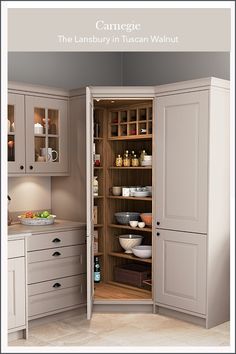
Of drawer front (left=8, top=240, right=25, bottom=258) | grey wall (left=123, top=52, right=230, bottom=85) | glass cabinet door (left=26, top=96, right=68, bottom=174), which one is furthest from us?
grey wall (left=123, top=52, right=230, bottom=85)

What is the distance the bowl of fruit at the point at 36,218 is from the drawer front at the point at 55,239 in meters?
0.21

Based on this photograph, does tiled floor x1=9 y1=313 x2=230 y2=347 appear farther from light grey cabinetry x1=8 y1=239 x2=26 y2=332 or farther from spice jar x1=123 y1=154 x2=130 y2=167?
spice jar x1=123 y1=154 x2=130 y2=167

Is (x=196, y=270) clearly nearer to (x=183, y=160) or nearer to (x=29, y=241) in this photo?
(x=183, y=160)

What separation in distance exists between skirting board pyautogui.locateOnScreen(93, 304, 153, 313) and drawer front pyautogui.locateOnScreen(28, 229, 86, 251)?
0.60 metres

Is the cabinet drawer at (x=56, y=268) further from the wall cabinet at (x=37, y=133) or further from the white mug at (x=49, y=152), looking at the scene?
the white mug at (x=49, y=152)

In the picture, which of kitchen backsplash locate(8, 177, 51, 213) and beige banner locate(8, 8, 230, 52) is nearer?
beige banner locate(8, 8, 230, 52)

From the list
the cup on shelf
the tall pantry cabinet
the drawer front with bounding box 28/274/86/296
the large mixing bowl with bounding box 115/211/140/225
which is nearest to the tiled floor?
the tall pantry cabinet

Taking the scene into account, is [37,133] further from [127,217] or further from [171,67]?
[171,67]

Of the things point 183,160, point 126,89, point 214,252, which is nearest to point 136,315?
point 214,252

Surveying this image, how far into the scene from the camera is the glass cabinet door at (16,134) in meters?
4.04

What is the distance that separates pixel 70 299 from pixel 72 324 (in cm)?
25

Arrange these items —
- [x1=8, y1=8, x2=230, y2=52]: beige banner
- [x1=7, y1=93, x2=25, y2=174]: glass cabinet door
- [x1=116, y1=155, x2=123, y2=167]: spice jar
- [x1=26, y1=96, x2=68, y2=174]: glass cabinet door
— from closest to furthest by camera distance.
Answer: [x1=8, y1=8, x2=230, y2=52]: beige banner < [x1=7, y1=93, x2=25, y2=174]: glass cabinet door < [x1=26, y1=96, x2=68, y2=174]: glass cabinet door < [x1=116, y1=155, x2=123, y2=167]: spice jar

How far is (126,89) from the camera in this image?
4.16m

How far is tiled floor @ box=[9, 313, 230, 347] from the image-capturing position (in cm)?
356
